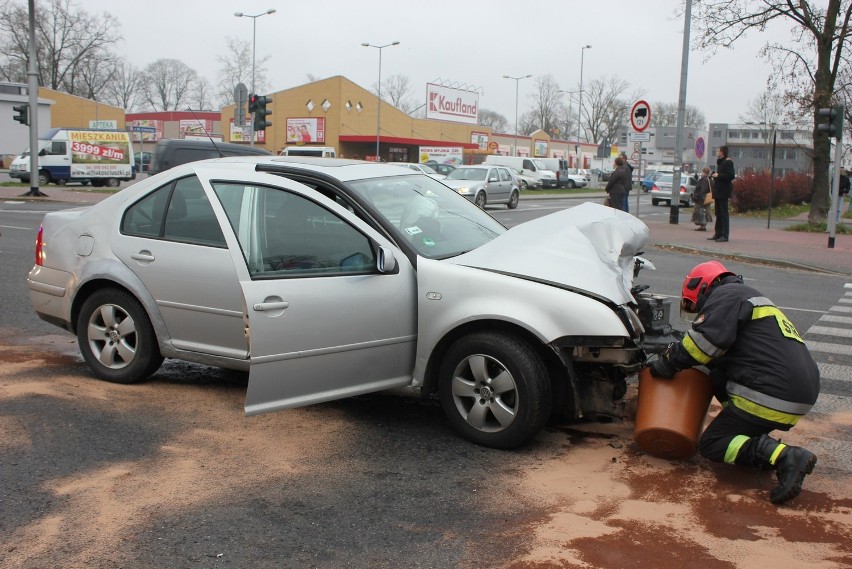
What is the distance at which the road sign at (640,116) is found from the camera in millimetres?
20562

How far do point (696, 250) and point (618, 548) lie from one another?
14870 millimetres

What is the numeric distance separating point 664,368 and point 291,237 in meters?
2.33

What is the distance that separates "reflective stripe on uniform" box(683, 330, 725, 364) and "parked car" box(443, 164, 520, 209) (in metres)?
24.4

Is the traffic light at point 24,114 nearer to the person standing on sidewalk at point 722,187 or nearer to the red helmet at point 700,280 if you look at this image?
the person standing on sidewalk at point 722,187

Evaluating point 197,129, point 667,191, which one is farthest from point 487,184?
point 197,129

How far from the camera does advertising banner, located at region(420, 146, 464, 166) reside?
57.1 m

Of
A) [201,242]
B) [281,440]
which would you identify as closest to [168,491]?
[281,440]

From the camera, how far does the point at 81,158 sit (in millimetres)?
36000

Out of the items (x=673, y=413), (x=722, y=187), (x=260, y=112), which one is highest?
(x=260, y=112)

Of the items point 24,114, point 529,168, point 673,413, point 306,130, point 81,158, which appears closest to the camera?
point 673,413

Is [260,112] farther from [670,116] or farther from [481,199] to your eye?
[670,116]

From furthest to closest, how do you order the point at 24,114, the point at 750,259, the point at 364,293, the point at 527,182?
1. the point at 527,182
2. the point at 24,114
3. the point at 750,259
4. the point at 364,293

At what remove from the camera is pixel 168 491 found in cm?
416

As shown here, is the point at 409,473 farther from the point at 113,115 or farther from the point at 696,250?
the point at 113,115
